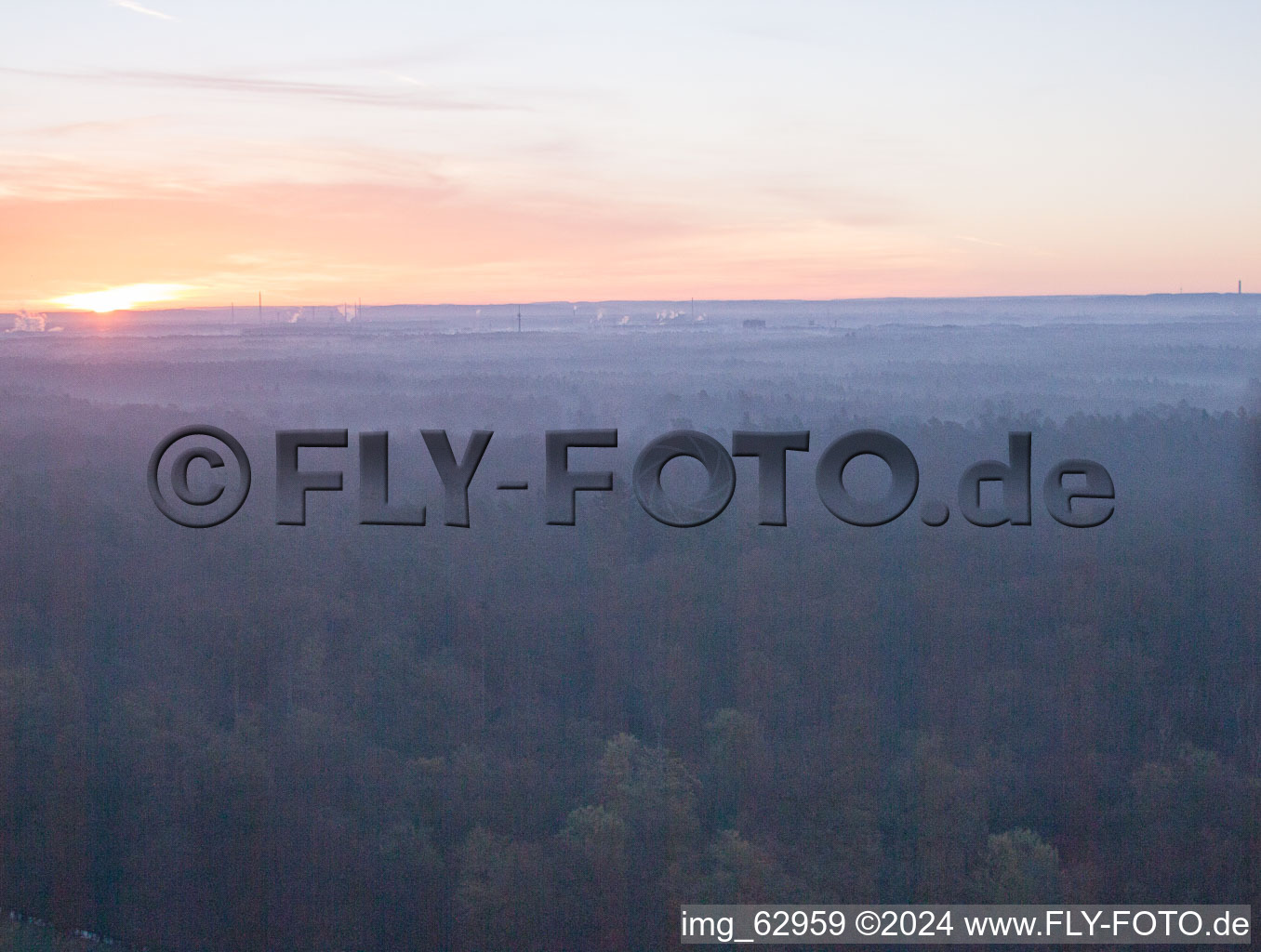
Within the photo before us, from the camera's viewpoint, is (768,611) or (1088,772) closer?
(1088,772)

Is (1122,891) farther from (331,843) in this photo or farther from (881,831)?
(331,843)

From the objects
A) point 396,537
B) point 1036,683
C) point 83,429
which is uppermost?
point 83,429

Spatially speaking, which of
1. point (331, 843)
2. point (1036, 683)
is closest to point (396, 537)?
point (331, 843)

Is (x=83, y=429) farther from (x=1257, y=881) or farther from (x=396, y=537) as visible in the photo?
(x=1257, y=881)

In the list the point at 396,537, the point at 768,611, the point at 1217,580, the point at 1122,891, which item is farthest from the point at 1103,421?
the point at 1122,891

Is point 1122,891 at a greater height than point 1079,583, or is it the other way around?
point 1079,583

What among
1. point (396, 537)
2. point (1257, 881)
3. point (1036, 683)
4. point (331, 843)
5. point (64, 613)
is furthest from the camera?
point (396, 537)

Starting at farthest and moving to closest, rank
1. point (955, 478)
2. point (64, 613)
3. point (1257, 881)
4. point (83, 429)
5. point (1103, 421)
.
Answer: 1. point (1103, 421)
2. point (83, 429)
3. point (955, 478)
4. point (64, 613)
5. point (1257, 881)
